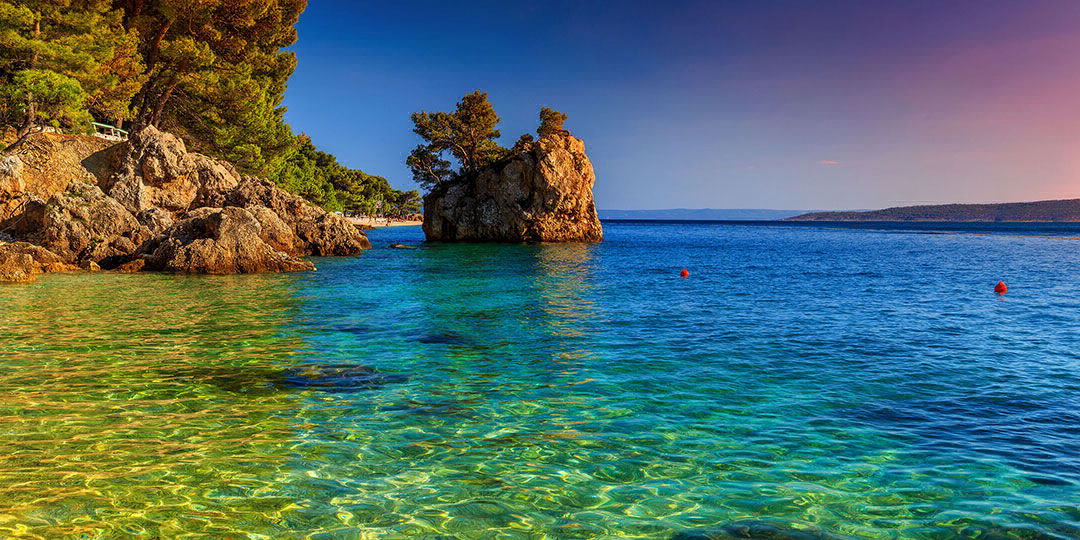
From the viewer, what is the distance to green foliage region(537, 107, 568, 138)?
7050cm

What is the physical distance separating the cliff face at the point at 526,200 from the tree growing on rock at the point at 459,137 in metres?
2.91

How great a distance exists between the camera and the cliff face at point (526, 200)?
203ft

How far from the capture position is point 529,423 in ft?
25.8

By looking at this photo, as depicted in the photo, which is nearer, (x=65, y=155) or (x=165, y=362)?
(x=165, y=362)

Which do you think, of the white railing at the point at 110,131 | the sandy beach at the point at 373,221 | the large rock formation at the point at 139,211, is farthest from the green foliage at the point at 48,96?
the sandy beach at the point at 373,221

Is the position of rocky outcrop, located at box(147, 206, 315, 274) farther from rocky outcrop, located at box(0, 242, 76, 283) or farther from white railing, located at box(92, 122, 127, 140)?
white railing, located at box(92, 122, 127, 140)

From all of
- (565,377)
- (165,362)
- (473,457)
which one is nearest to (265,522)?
(473,457)

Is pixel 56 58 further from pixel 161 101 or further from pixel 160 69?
pixel 161 101

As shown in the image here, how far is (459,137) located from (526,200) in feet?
38.3

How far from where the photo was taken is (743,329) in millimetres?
15094

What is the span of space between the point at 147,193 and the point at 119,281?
45.5 feet

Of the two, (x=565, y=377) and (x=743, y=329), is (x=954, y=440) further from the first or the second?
(x=743, y=329)

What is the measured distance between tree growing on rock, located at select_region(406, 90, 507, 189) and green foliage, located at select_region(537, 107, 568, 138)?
6220mm

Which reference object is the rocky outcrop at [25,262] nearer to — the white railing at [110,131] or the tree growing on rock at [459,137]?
the white railing at [110,131]
